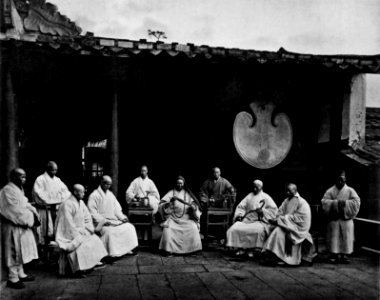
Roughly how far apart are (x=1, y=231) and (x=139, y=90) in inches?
199

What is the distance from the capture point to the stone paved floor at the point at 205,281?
220 inches

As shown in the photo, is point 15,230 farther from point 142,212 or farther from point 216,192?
point 216,192

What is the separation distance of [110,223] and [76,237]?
4.25 ft

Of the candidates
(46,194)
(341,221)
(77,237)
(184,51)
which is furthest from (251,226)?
(46,194)

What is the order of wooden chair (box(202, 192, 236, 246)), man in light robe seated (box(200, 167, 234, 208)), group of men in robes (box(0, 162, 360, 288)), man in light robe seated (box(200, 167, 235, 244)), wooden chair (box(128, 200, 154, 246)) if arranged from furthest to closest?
1. man in light robe seated (box(200, 167, 234, 208))
2. man in light robe seated (box(200, 167, 235, 244))
3. wooden chair (box(202, 192, 236, 246))
4. wooden chair (box(128, 200, 154, 246))
5. group of men in robes (box(0, 162, 360, 288))

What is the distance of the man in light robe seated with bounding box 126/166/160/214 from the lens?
9875 millimetres

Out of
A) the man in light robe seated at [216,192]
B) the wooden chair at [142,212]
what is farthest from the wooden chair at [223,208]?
the wooden chair at [142,212]

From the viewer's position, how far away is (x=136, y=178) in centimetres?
1054

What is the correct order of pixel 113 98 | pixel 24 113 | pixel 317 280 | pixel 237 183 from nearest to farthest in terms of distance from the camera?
1. pixel 317 280
2. pixel 113 98
3. pixel 24 113
4. pixel 237 183

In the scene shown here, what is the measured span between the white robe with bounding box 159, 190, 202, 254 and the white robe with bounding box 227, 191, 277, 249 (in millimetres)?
784

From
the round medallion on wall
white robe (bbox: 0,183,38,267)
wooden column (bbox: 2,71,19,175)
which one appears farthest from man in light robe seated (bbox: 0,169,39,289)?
the round medallion on wall

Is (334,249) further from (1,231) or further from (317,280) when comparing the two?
(1,231)

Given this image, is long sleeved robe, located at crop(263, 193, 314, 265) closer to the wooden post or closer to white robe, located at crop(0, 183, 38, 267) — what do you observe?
white robe, located at crop(0, 183, 38, 267)

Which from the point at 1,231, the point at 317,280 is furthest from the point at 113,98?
the point at 317,280
